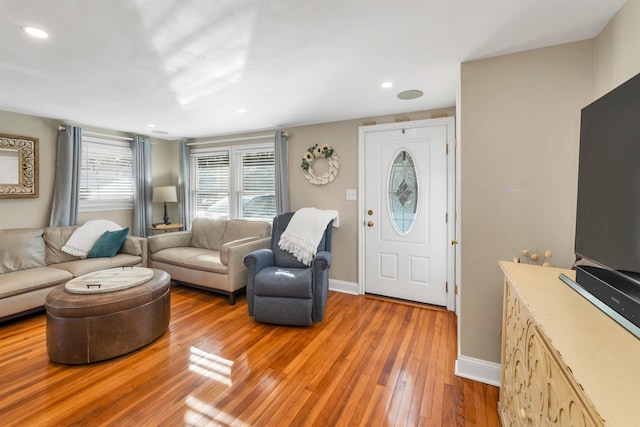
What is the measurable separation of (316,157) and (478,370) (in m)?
2.78

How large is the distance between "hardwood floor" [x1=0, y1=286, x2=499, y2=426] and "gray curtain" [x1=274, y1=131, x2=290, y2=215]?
5.29 feet

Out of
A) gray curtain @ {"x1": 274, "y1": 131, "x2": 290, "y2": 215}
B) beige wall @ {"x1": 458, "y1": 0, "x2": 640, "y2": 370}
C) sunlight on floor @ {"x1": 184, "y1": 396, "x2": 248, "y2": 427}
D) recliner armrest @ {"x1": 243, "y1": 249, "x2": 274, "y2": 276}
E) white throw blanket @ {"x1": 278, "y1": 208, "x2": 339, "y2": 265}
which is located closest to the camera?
sunlight on floor @ {"x1": 184, "y1": 396, "x2": 248, "y2": 427}

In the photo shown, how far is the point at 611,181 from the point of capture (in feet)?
3.65

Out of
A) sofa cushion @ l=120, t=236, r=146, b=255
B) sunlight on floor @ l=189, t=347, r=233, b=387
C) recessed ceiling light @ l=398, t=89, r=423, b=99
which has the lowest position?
sunlight on floor @ l=189, t=347, r=233, b=387

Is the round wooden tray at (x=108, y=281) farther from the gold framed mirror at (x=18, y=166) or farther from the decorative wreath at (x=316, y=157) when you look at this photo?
the decorative wreath at (x=316, y=157)

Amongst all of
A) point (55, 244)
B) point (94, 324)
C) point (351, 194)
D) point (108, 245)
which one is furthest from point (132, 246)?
point (351, 194)

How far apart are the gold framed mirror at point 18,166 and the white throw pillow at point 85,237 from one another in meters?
0.64

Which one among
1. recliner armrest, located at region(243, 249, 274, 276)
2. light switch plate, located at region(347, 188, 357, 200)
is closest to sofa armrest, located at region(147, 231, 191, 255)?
recliner armrest, located at region(243, 249, 274, 276)

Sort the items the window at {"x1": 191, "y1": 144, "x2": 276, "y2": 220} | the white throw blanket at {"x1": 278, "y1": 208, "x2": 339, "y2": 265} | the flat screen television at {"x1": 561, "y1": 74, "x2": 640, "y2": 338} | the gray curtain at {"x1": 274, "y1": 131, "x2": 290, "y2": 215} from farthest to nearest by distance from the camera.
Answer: the window at {"x1": 191, "y1": 144, "x2": 276, "y2": 220} < the gray curtain at {"x1": 274, "y1": 131, "x2": 290, "y2": 215} < the white throw blanket at {"x1": 278, "y1": 208, "x2": 339, "y2": 265} < the flat screen television at {"x1": 561, "y1": 74, "x2": 640, "y2": 338}

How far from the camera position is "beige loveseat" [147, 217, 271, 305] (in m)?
3.31

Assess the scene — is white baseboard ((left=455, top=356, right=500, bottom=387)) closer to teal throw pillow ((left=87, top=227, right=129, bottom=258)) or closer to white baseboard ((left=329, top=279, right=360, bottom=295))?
white baseboard ((left=329, top=279, right=360, bottom=295))

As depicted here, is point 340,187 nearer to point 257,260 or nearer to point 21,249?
point 257,260

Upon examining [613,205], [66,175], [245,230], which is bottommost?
[245,230]

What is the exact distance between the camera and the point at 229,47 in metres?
1.79
